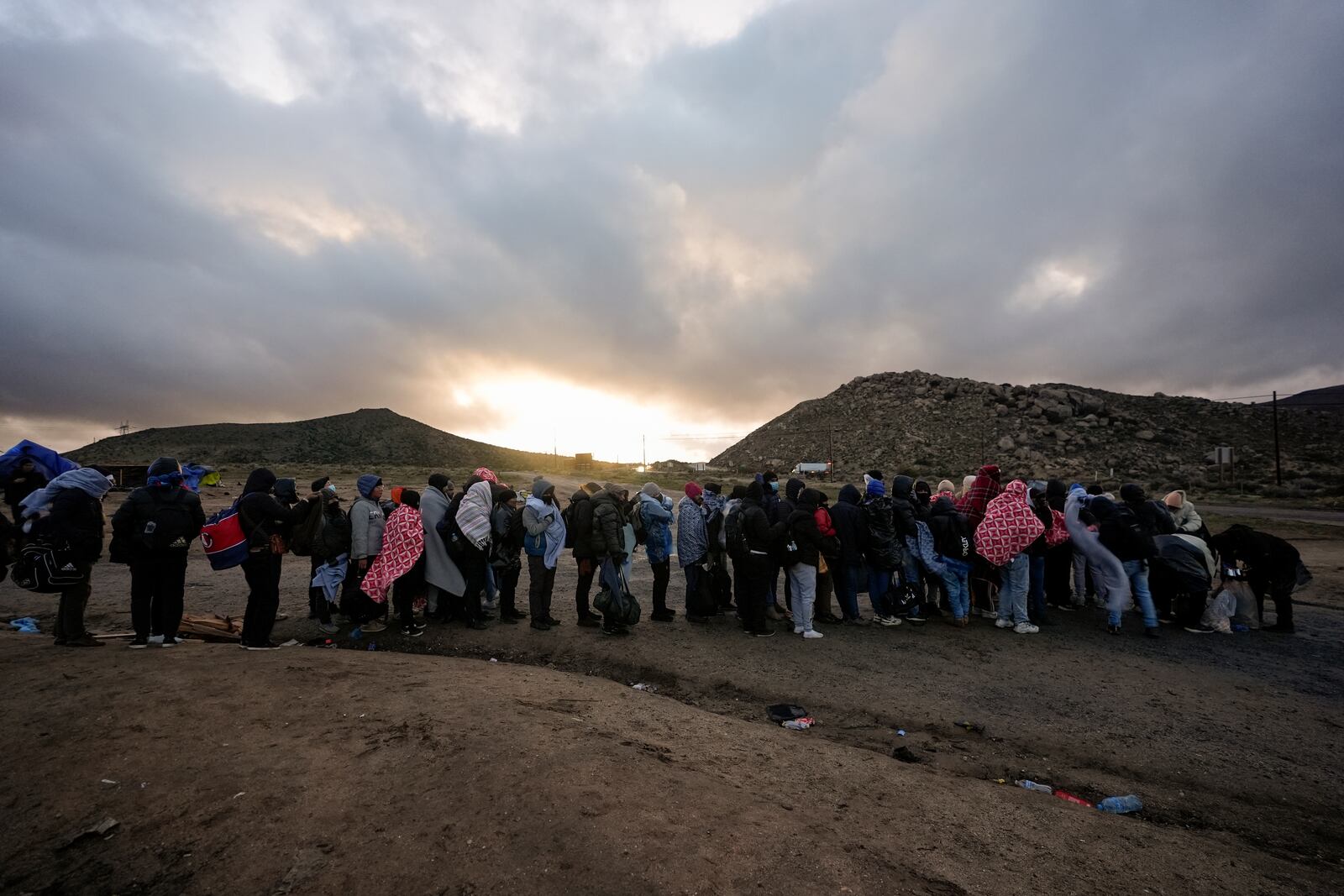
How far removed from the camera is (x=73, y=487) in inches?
250

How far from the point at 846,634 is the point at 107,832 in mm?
7530

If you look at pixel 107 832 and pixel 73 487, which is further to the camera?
pixel 73 487

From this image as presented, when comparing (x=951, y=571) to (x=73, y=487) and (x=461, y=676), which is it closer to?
(x=461, y=676)

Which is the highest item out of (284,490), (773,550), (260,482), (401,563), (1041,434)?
(1041,434)

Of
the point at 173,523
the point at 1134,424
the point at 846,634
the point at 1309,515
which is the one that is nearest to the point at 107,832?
the point at 173,523

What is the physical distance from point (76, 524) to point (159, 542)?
1.00 metres

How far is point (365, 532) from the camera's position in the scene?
25.7 feet

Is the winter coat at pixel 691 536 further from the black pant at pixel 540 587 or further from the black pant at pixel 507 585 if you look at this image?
the black pant at pixel 507 585

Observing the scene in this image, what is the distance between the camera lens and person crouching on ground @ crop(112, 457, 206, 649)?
6.26 meters

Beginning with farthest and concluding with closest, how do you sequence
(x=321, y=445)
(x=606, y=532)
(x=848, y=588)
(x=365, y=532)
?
(x=321, y=445)
(x=848, y=588)
(x=606, y=532)
(x=365, y=532)

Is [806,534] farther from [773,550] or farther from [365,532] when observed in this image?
[365,532]

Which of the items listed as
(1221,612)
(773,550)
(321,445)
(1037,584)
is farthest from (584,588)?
(321,445)

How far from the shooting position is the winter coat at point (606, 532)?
7.94m

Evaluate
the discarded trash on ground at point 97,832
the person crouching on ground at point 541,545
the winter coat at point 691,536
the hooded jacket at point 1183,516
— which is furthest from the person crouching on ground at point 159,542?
the hooded jacket at point 1183,516
